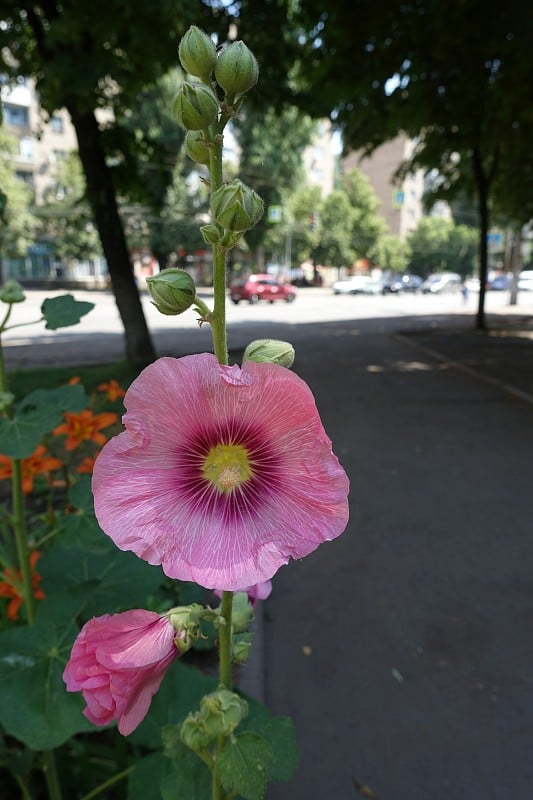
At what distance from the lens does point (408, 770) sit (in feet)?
8.21

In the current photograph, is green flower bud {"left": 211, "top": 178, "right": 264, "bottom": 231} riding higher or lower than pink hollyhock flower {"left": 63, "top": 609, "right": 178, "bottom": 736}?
higher

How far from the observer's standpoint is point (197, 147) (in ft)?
2.86

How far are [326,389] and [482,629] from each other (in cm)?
591

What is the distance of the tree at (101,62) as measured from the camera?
611cm

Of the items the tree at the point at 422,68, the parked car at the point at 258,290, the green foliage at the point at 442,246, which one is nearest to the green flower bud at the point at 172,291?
the tree at the point at 422,68

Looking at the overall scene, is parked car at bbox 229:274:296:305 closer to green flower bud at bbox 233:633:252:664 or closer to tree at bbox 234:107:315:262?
tree at bbox 234:107:315:262

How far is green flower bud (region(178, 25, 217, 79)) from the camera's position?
868mm

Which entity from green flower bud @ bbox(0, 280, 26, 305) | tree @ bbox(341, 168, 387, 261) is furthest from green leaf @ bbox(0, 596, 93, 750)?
tree @ bbox(341, 168, 387, 261)

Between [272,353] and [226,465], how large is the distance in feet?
0.60

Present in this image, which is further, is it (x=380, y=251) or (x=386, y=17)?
(x=380, y=251)

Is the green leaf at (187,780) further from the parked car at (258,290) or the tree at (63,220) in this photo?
the tree at (63,220)

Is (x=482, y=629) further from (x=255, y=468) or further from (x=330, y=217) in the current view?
(x=330, y=217)

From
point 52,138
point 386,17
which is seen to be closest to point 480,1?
point 386,17

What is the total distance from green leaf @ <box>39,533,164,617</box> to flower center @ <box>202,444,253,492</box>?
2.66 feet
